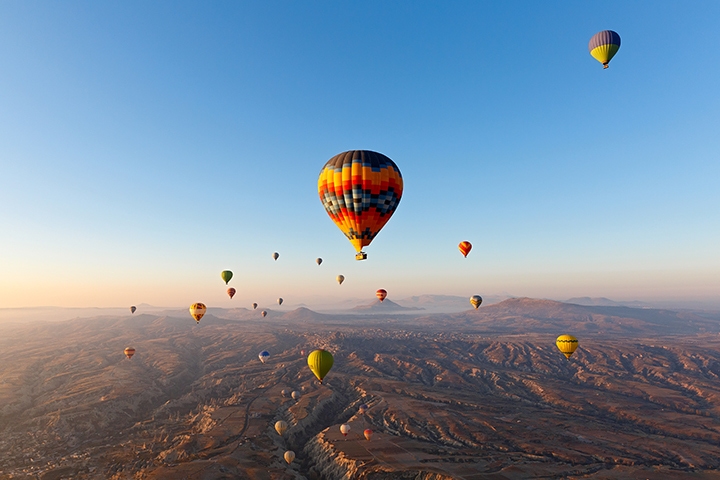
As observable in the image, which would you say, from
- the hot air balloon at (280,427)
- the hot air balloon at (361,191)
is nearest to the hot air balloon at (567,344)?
the hot air balloon at (361,191)

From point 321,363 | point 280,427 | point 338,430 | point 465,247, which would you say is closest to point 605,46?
point 465,247

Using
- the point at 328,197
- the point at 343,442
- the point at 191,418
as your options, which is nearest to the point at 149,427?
the point at 191,418

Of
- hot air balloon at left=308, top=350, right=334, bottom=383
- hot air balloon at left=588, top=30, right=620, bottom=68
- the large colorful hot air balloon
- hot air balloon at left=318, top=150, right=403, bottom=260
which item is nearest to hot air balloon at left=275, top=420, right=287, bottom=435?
hot air balloon at left=308, top=350, right=334, bottom=383

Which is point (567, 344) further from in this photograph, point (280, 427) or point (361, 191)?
point (361, 191)

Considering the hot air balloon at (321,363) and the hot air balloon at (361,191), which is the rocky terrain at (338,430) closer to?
the hot air balloon at (321,363)

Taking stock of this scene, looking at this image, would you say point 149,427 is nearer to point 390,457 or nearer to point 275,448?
point 275,448

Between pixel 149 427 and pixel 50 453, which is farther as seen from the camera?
pixel 149 427
